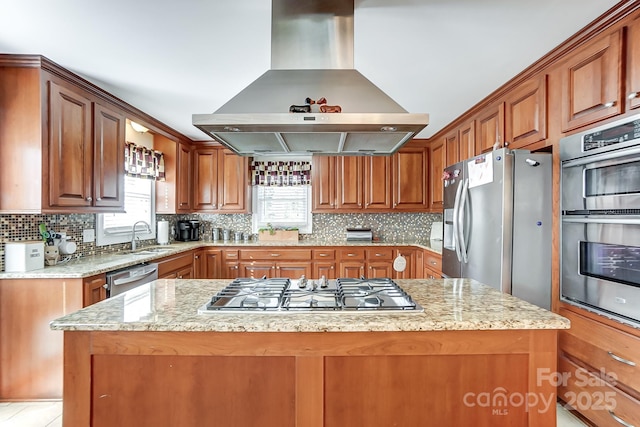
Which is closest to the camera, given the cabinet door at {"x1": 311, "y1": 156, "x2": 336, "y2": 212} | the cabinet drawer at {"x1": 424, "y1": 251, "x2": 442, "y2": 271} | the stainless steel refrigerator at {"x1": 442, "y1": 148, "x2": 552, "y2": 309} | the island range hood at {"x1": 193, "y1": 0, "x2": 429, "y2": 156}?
the island range hood at {"x1": 193, "y1": 0, "x2": 429, "y2": 156}

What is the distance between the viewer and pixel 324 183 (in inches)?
174

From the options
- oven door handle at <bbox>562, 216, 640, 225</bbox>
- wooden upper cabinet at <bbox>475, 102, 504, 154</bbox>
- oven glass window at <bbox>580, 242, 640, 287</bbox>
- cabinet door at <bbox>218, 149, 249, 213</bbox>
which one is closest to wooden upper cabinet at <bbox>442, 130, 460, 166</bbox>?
wooden upper cabinet at <bbox>475, 102, 504, 154</bbox>

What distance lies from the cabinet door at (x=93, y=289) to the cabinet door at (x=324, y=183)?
8.81 ft

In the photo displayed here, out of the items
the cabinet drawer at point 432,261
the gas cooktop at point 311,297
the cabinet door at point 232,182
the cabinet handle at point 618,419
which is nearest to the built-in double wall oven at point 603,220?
the cabinet handle at point 618,419

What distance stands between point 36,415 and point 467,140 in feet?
13.5

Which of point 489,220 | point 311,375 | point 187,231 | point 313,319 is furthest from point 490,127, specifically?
point 187,231

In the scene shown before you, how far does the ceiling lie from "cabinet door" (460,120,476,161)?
1.70 feet

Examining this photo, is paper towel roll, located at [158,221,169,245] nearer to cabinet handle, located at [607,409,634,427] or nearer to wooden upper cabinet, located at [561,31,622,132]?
wooden upper cabinet, located at [561,31,622,132]

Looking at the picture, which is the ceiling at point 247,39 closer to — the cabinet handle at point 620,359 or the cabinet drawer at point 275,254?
the cabinet handle at point 620,359

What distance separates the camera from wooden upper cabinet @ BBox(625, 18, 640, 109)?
1525 millimetres

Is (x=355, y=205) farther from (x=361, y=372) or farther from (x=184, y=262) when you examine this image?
(x=361, y=372)

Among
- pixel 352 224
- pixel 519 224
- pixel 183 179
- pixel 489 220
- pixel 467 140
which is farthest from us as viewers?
pixel 352 224

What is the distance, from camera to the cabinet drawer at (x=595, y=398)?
5.15 feet

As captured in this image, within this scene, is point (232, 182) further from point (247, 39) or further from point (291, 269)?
point (247, 39)
